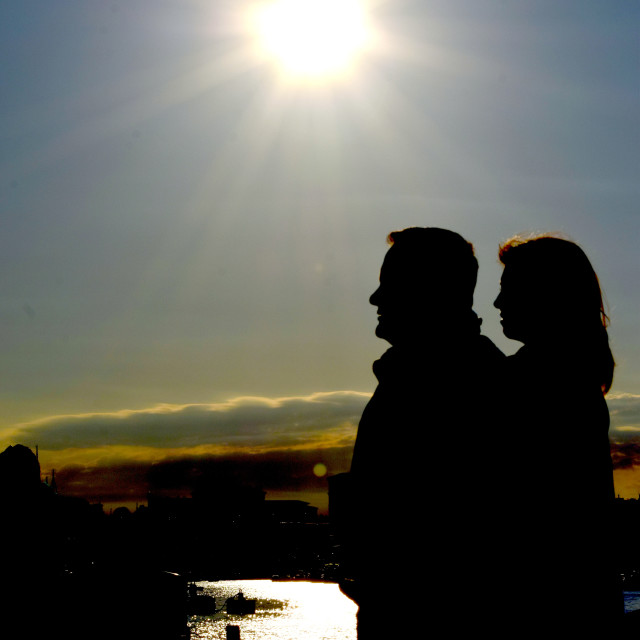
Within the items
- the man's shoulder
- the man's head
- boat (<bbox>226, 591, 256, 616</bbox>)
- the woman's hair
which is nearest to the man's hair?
the man's head

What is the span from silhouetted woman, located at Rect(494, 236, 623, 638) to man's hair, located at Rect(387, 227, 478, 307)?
40 centimetres

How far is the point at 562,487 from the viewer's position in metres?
2.50

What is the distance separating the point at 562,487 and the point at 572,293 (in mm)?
758

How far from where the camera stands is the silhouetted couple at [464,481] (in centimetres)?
240

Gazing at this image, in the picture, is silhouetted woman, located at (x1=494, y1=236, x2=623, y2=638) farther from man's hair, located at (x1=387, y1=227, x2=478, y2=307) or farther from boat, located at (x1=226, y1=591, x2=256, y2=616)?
boat, located at (x1=226, y1=591, x2=256, y2=616)

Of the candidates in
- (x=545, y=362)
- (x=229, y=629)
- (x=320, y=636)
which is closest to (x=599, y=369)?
(x=545, y=362)

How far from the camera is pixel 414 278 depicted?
8.43 ft

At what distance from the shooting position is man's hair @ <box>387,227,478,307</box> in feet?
8.36

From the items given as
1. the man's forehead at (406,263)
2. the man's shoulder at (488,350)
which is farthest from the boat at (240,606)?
the man's forehead at (406,263)

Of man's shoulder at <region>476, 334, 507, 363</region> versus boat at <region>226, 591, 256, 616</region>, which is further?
boat at <region>226, 591, 256, 616</region>

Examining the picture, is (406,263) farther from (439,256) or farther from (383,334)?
(383,334)

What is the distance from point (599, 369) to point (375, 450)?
3.18ft

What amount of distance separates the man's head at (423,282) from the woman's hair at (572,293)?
0.36 metres

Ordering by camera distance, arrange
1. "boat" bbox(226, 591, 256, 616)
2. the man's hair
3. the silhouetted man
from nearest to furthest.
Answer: the silhouetted man → the man's hair → "boat" bbox(226, 591, 256, 616)
